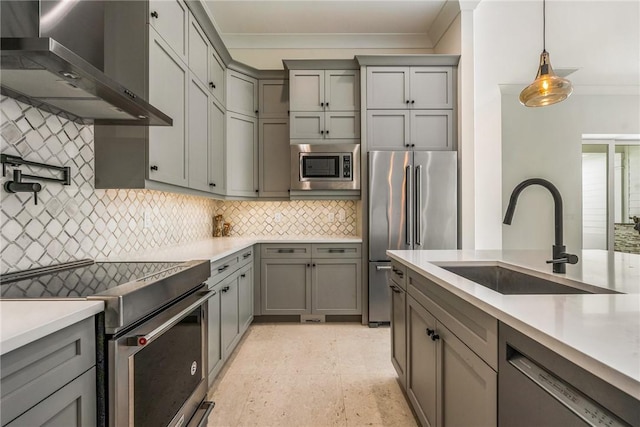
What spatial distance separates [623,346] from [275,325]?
319 cm

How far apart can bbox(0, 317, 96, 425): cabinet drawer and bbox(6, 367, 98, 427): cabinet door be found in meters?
0.02

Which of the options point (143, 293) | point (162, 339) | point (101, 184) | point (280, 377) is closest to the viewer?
point (143, 293)

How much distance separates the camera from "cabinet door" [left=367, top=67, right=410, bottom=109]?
11.5 ft

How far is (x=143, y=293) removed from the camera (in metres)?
1.18

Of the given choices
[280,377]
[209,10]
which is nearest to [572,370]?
[280,377]

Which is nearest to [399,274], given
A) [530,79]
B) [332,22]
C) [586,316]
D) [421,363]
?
[421,363]

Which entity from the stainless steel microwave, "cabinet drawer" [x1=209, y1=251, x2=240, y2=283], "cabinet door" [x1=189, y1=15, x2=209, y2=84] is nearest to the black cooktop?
"cabinet drawer" [x1=209, y1=251, x2=240, y2=283]

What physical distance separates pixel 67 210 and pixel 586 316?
220 centimetres

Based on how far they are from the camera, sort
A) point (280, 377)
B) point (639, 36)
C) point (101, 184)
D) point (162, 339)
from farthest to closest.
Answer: point (639, 36) → point (280, 377) → point (101, 184) → point (162, 339)

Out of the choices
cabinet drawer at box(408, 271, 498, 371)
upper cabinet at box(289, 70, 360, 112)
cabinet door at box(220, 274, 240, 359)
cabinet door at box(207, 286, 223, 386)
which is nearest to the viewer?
cabinet drawer at box(408, 271, 498, 371)

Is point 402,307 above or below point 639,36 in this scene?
below

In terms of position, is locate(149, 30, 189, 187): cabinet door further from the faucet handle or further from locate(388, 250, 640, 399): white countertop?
the faucet handle

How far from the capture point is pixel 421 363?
1.70m

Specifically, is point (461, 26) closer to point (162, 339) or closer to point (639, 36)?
point (639, 36)
